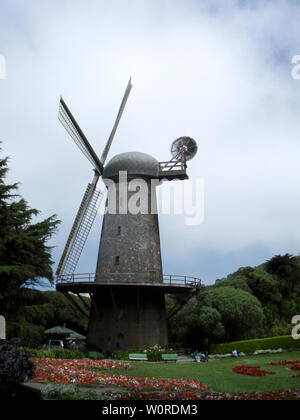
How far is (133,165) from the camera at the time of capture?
2767 cm

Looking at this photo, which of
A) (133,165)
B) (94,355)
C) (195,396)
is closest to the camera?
(195,396)

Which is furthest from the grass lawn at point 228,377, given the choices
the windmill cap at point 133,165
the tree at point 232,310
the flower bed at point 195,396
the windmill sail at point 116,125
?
the windmill sail at point 116,125

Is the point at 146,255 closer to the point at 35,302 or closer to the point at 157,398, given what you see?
the point at 35,302

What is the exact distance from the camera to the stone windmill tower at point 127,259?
25.0 m

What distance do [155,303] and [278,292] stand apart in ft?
69.4

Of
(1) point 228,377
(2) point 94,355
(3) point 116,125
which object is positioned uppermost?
(3) point 116,125

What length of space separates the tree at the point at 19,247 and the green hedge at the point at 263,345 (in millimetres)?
13274

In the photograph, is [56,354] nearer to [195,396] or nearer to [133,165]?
[195,396]

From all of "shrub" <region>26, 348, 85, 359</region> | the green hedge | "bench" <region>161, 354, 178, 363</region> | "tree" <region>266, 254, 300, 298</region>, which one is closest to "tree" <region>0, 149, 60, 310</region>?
"shrub" <region>26, 348, 85, 359</region>

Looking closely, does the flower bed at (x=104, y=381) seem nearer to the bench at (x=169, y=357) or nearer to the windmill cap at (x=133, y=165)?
the bench at (x=169, y=357)

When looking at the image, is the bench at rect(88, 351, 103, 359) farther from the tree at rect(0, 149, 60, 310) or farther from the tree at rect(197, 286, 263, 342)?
the tree at rect(197, 286, 263, 342)

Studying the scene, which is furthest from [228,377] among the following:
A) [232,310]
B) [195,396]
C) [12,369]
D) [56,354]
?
[232,310]

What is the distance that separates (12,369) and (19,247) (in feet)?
36.3

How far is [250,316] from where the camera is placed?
103 ft
